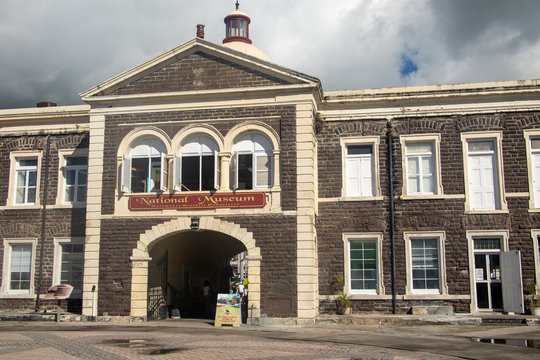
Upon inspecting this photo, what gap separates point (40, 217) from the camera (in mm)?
20938

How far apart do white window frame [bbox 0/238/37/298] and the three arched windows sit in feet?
16.2

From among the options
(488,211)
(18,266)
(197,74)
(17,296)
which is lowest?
(17,296)

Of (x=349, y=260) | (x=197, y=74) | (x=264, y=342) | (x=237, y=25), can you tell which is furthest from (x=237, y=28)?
(x=264, y=342)

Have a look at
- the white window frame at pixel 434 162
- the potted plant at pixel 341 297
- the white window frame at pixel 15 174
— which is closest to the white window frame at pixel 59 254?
the white window frame at pixel 15 174

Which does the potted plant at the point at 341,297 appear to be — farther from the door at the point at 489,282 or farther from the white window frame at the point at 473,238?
the door at the point at 489,282

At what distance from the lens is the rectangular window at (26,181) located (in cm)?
2150

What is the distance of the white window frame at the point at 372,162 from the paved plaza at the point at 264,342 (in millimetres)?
4338

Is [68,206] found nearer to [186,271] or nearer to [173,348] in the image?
[186,271]

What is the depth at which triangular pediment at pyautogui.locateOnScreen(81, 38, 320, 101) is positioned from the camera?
1856cm

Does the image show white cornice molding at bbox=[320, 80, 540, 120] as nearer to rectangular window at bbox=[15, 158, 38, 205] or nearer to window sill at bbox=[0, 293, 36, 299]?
rectangular window at bbox=[15, 158, 38, 205]

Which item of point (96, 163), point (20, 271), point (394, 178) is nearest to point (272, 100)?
point (394, 178)

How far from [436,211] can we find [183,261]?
969cm

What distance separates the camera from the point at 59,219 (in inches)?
818

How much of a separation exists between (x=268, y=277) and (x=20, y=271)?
371 inches
